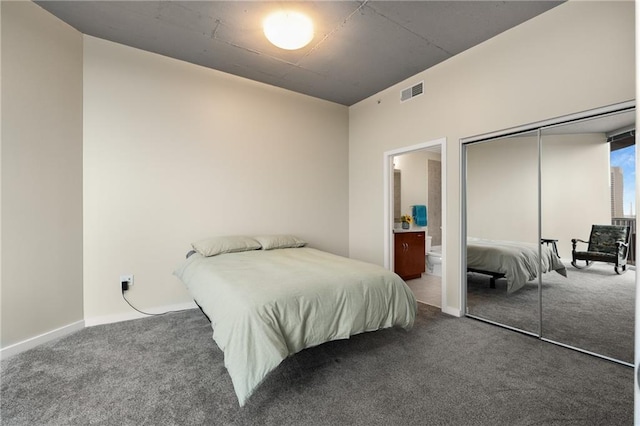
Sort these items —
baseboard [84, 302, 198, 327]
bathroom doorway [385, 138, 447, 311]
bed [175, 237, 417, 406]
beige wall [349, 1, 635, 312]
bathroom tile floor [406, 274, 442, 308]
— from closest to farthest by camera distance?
1. bed [175, 237, 417, 406]
2. beige wall [349, 1, 635, 312]
3. baseboard [84, 302, 198, 327]
4. bathroom tile floor [406, 274, 442, 308]
5. bathroom doorway [385, 138, 447, 311]

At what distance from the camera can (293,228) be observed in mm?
4125

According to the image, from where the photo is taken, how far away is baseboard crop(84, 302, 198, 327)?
112 inches

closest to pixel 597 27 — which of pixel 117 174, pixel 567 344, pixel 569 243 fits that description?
pixel 569 243

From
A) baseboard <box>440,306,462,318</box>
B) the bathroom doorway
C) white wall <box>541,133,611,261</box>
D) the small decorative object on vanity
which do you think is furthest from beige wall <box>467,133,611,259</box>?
the small decorative object on vanity

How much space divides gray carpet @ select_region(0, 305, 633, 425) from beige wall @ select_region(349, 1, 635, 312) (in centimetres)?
110

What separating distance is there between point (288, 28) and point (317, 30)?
46cm

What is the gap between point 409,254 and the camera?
4.64m

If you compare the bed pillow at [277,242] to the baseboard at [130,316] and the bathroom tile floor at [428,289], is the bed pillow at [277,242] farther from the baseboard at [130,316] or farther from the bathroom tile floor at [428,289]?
the bathroom tile floor at [428,289]

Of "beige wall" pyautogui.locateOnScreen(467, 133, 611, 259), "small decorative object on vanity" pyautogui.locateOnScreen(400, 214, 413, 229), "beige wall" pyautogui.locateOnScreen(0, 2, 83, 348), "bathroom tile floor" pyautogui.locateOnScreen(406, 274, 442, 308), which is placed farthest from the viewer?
"small decorative object on vanity" pyautogui.locateOnScreen(400, 214, 413, 229)

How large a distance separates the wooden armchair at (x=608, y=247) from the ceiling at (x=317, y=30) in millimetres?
1931

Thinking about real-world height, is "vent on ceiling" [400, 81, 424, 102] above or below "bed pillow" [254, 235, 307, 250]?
above

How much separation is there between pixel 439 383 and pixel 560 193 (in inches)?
79.5

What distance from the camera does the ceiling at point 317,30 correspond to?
2.40 m

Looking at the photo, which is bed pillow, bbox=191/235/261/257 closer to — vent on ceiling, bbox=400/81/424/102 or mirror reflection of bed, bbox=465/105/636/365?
mirror reflection of bed, bbox=465/105/636/365
